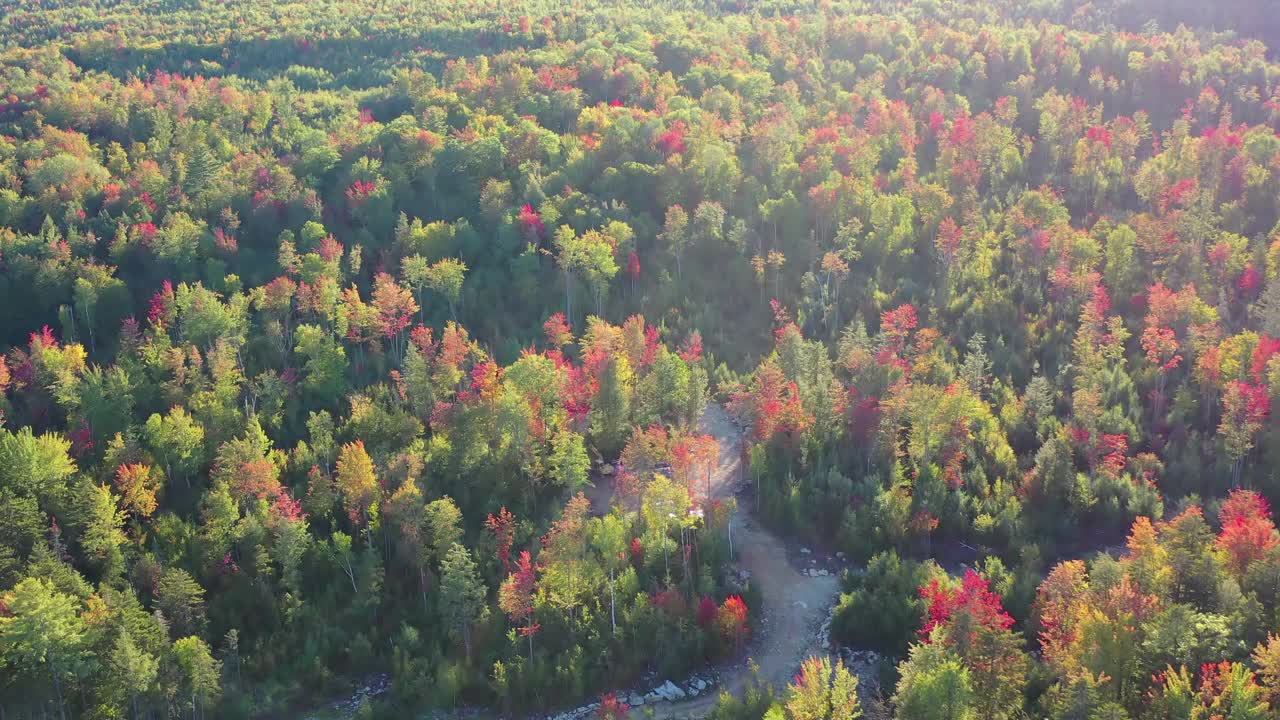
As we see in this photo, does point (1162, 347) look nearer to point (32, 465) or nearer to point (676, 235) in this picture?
point (676, 235)

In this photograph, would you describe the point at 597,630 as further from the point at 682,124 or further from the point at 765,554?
the point at 682,124

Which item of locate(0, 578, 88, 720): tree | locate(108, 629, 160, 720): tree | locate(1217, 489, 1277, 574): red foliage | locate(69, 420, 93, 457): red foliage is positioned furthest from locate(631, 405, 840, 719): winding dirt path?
locate(69, 420, 93, 457): red foliage

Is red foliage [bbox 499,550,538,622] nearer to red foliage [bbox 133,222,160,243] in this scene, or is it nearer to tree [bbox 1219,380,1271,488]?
tree [bbox 1219,380,1271,488]

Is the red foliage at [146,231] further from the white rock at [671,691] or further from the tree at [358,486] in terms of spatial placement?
the white rock at [671,691]

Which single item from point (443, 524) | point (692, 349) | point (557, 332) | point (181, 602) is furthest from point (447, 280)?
point (181, 602)

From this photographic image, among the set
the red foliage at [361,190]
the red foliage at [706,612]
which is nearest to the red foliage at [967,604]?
the red foliage at [706,612]

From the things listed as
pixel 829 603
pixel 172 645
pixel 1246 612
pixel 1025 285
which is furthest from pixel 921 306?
pixel 172 645
